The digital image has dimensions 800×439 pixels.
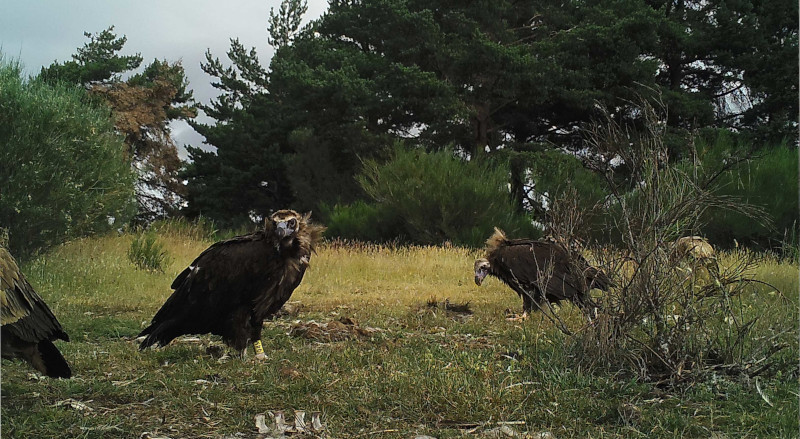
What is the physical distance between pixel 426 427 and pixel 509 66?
62.0ft

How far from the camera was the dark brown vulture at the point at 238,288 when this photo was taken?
5.12 metres

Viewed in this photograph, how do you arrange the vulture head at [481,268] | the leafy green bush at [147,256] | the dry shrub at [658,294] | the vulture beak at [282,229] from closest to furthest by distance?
the dry shrub at [658,294] < the vulture beak at [282,229] < the vulture head at [481,268] < the leafy green bush at [147,256]

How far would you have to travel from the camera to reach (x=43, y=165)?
11.3 m

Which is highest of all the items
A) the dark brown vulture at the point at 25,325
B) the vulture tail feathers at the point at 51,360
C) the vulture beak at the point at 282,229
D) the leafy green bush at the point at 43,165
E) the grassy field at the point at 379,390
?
the leafy green bush at the point at 43,165

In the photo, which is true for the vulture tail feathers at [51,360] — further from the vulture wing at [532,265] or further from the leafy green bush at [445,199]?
the leafy green bush at [445,199]

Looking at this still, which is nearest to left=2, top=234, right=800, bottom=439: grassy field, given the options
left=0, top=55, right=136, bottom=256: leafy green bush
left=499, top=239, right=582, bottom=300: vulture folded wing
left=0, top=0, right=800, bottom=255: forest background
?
left=499, top=239, right=582, bottom=300: vulture folded wing

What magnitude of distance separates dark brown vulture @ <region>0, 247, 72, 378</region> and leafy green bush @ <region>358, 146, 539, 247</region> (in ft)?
48.8

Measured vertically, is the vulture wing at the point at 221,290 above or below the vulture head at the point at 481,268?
above

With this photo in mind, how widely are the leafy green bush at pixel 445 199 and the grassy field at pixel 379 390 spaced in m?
12.0

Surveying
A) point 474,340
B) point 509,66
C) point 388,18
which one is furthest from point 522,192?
point 474,340

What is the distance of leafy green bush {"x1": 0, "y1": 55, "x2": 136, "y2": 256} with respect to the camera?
1110 cm

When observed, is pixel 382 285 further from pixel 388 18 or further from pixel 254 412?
pixel 388 18

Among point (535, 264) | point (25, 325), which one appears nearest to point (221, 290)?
point (25, 325)

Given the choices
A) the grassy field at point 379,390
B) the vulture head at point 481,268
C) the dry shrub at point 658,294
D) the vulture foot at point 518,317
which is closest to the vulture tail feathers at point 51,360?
the grassy field at point 379,390
